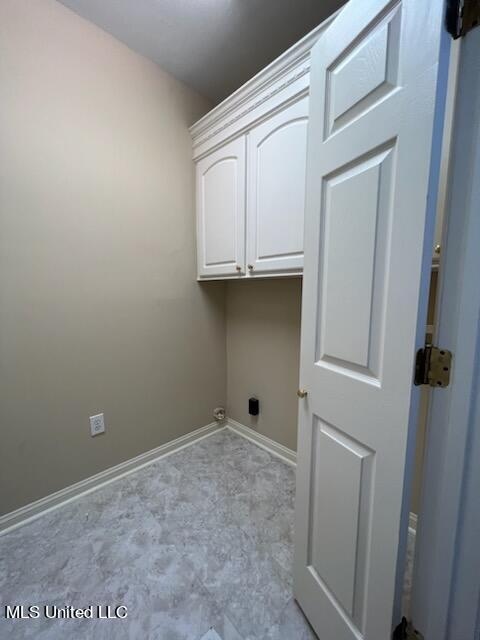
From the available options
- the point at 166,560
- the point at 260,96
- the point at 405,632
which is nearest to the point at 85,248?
the point at 260,96

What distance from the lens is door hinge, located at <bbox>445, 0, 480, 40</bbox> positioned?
0.51 m

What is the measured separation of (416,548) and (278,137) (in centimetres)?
164

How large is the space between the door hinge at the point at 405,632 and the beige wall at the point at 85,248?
61.3 inches

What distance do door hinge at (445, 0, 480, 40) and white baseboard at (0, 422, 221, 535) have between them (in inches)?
88.0

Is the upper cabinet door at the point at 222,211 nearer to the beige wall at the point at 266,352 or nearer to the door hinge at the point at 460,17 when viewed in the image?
the beige wall at the point at 266,352

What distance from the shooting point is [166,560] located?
120 centimetres

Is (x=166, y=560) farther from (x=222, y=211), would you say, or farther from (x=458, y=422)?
(x=222, y=211)

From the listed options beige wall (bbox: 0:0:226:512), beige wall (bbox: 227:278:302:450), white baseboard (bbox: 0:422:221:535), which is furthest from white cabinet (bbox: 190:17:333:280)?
white baseboard (bbox: 0:422:221:535)

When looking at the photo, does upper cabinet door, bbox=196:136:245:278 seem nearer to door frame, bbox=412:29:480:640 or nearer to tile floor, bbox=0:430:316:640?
door frame, bbox=412:29:480:640

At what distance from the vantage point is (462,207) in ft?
1.77

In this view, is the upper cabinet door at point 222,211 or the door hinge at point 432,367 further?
the upper cabinet door at point 222,211

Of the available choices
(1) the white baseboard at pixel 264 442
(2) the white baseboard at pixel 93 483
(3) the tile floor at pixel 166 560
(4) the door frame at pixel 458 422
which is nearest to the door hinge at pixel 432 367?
(4) the door frame at pixel 458 422

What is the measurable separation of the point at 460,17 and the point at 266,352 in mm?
1698

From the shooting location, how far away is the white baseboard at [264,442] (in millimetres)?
1898
